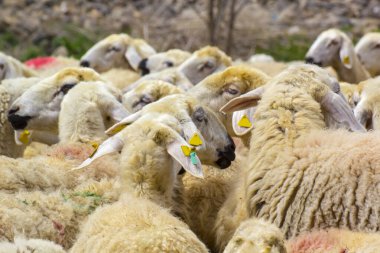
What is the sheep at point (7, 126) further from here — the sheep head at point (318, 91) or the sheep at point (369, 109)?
the sheep at point (369, 109)

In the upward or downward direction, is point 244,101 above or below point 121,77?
above

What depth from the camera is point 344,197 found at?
4.84m

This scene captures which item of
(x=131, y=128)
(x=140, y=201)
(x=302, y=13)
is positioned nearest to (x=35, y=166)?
(x=131, y=128)

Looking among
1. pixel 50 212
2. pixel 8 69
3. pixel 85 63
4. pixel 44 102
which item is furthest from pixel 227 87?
pixel 85 63

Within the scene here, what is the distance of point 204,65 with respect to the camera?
31.7ft

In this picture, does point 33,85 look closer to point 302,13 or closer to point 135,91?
point 135,91

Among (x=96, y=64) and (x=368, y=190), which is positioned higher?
(x=368, y=190)

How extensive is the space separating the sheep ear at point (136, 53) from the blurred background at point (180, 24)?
13.2 ft

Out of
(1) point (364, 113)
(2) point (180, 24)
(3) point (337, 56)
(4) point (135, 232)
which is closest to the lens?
(4) point (135, 232)

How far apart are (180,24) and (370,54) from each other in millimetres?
7252

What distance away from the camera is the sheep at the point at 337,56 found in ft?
34.4

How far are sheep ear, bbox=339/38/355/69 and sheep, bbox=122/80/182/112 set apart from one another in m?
3.60

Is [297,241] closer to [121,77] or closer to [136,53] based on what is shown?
[121,77]

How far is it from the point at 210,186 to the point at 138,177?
3.68 ft
